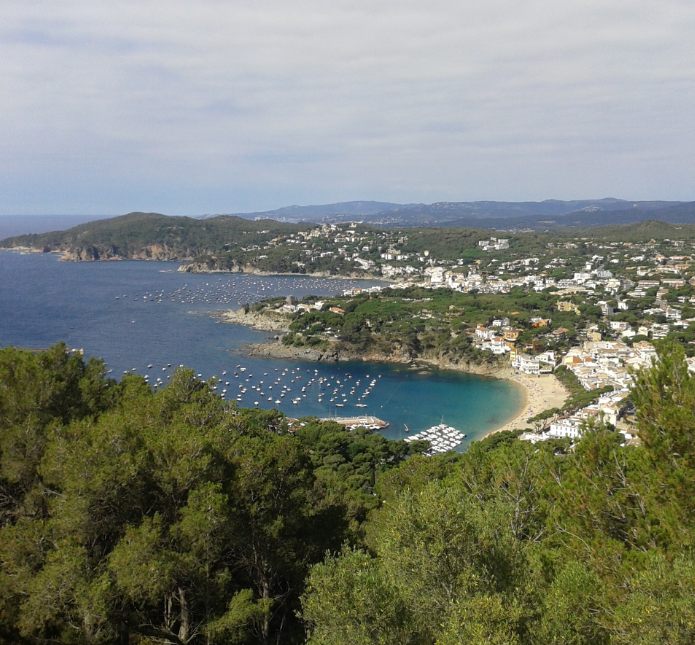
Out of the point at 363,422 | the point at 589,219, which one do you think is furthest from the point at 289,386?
the point at 589,219

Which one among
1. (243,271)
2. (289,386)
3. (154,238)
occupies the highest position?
(154,238)

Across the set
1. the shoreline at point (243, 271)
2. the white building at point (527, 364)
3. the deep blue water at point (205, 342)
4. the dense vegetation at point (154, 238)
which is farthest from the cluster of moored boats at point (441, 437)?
the dense vegetation at point (154, 238)

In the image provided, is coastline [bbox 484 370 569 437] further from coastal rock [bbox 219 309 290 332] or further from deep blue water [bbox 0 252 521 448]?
coastal rock [bbox 219 309 290 332]

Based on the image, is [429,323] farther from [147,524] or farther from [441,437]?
[147,524]

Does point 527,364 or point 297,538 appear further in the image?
point 527,364

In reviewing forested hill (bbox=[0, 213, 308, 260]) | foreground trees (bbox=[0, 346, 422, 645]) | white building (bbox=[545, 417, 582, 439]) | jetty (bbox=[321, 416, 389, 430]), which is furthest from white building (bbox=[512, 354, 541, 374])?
forested hill (bbox=[0, 213, 308, 260])

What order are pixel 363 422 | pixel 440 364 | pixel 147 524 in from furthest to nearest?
pixel 440 364 < pixel 363 422 < pixel 147 524

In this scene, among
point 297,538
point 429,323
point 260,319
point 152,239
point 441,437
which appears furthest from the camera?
point 152,239
